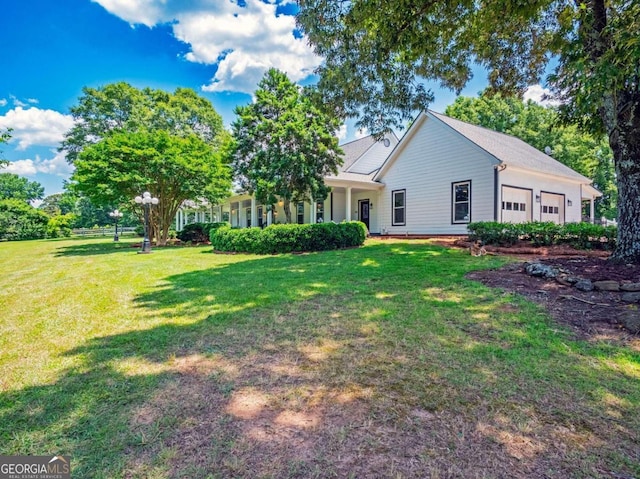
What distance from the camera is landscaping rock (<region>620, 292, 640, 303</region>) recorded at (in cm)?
420

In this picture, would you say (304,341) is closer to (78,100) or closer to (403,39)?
(403,39)

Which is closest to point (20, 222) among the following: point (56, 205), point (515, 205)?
point (56, 205)

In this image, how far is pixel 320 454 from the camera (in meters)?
1.80

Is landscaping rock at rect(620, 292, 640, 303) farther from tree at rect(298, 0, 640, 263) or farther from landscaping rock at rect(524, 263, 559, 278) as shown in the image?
tree at rect(298, 0, 640, 263)

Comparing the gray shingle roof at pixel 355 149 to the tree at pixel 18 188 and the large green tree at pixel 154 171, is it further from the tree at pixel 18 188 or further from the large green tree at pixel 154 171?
the tree at pixel 18 188

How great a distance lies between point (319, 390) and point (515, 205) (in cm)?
1386

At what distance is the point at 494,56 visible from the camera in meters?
8.71

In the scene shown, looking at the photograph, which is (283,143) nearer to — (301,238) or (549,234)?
(301,238)

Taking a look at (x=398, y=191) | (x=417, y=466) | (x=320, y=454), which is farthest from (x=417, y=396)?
(x=398, y=191)

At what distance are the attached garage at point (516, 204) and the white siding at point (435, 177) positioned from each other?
84 centimetres

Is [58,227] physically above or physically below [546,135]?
below

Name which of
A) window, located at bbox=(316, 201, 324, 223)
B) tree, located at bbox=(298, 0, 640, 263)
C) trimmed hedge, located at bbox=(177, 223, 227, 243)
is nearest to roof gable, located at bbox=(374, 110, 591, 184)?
window, located at bbox=(316, 201, 324, 223)

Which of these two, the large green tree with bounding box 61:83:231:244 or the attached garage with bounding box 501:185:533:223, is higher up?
the large green tree with bounding box 61:83:231:244

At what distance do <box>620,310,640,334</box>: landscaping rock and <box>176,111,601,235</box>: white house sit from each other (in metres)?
9.52
